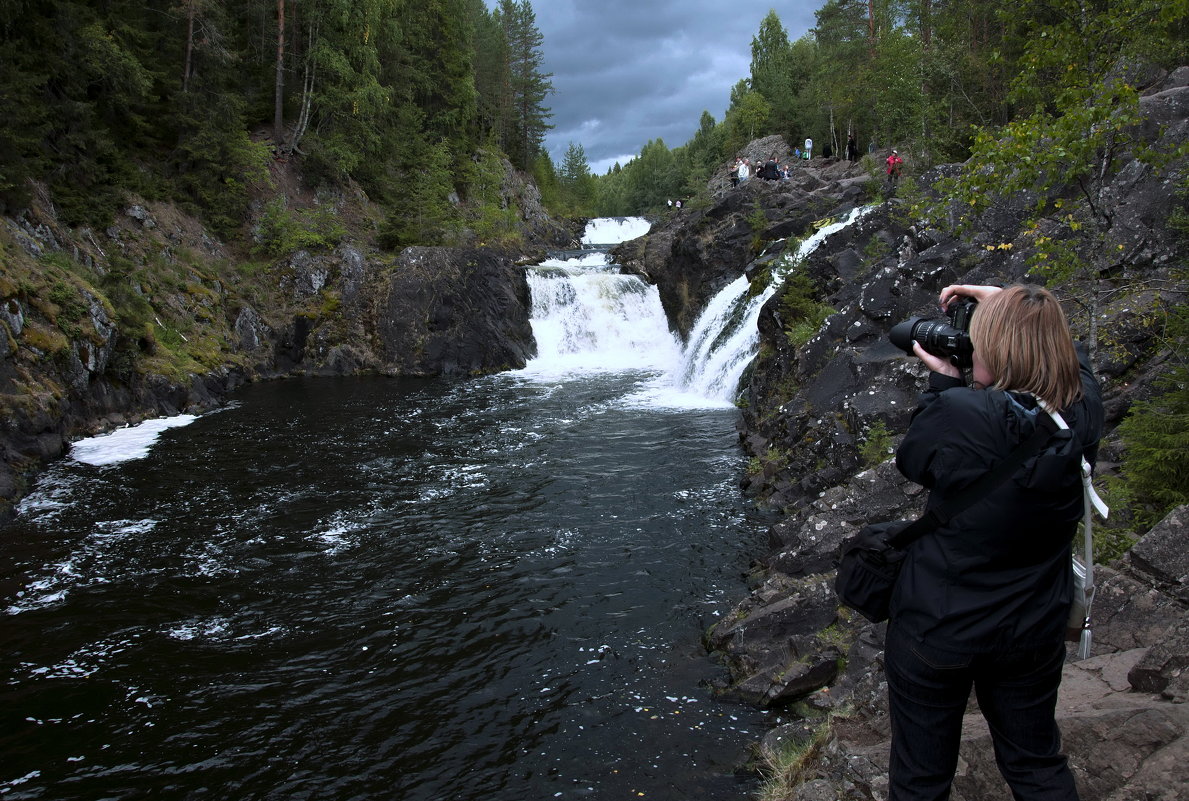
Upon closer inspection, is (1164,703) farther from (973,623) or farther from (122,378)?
(122,378)

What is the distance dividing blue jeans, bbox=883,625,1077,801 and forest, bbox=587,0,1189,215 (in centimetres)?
552

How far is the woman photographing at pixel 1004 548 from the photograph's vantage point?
8.31 ft

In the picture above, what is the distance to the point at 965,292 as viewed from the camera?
3119 mm

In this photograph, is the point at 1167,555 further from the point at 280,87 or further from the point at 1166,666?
the point at 280,87

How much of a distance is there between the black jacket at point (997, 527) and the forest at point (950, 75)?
5133 millimetres

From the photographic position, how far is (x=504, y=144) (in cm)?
6003

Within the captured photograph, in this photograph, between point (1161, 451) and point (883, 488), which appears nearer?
point (1161, 451)

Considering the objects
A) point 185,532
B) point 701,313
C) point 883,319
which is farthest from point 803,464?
point 701,313

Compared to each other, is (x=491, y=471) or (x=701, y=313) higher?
(x=701, y=313)

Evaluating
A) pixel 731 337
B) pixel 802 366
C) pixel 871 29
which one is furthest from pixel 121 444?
pixel 871 29

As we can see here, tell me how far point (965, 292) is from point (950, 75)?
23616 mm

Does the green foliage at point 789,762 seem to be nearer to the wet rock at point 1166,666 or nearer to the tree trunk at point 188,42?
the wet rock at point 1166,666

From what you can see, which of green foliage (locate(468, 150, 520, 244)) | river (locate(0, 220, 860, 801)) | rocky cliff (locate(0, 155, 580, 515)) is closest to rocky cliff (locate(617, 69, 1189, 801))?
river (locate(0, 220, 860, 801))

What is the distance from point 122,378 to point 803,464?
55.2 ft
